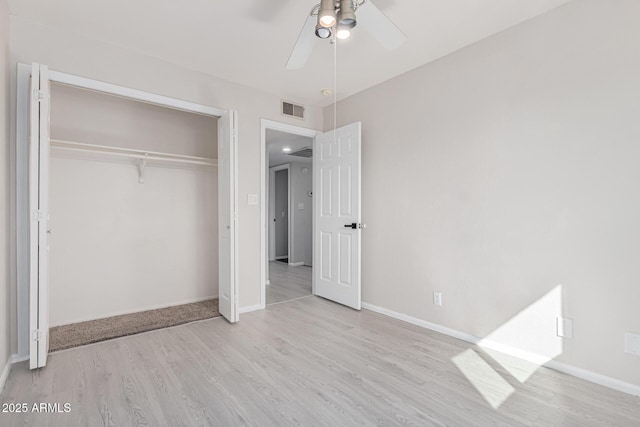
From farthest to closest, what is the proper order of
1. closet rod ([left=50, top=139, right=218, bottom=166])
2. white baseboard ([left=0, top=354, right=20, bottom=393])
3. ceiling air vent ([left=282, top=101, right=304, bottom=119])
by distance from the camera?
ceiling air vent ([left=282, top=101, right=304, bottom=119]) < closet rod ([left=50, top=139, right=218, bottom=166]) < white baseboard ([left=0, top=354, right=20, bottom=393])

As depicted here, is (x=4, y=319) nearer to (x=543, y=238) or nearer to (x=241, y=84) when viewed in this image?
(x=241, y=84)

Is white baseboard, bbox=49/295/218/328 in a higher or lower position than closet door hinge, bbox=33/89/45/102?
lower

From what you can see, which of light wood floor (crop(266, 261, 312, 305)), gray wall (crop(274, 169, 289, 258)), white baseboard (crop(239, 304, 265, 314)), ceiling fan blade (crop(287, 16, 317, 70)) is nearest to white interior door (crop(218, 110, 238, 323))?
white baseboard (crop(239, 304, 265, 314))

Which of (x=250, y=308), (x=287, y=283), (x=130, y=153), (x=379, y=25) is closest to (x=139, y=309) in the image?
(x=250, y=308)

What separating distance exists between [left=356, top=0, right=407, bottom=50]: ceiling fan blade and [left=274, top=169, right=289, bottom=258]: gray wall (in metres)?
5.78

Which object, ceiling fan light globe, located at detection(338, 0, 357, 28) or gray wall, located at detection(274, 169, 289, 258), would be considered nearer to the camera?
ceiling fan light globe, located at detection(338, 0, 357, 28)

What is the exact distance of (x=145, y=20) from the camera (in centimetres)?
245

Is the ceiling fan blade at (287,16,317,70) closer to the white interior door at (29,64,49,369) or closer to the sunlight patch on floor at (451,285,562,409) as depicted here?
the white interior door at (29,64,49,369)

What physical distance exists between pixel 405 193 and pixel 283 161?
4.07 meters

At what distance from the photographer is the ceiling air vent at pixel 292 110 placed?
13.1 feet

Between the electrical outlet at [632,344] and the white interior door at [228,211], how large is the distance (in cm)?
301

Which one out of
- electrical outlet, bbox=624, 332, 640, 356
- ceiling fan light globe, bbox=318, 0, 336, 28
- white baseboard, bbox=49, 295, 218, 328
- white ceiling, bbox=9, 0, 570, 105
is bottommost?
white baseboard, bbox=49, 295, 218, 328

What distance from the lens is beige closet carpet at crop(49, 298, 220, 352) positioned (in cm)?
276

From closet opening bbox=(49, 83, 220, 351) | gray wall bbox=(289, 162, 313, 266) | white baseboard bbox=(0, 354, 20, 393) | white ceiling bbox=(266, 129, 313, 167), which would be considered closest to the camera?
white baseboard bbox=(0, 354, 20, 393)
